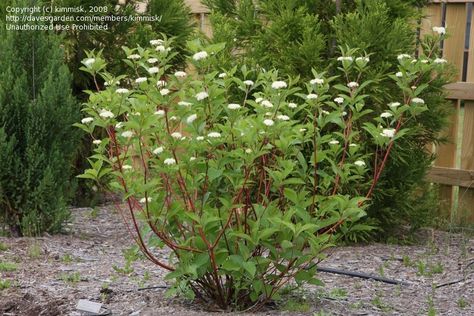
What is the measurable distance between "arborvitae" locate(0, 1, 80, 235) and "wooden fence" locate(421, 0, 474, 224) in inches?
122

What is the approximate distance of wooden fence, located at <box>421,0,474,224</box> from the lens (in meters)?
6.55

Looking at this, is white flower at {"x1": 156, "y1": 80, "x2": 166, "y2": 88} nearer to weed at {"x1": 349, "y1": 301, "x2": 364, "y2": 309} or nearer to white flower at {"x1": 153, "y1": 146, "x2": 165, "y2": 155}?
white flower at {"x1": 153, "y1": 146, "x2": 165, "y2": 155}

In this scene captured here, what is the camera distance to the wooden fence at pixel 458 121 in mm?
6551

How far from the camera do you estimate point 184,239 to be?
3713mm

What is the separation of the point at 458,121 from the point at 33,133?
3.54 metres

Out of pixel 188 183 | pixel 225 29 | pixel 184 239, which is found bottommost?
pixel 184 239

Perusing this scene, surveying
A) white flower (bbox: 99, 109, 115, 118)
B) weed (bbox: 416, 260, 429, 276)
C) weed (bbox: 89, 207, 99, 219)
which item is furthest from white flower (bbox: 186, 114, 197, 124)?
weed (bbox: 89, 207, 99, 219)

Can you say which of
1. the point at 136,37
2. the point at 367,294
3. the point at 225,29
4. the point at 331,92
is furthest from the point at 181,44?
the point at 367,294

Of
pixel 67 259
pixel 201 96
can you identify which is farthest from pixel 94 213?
pixel 201 96

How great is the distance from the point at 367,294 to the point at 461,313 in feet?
1.78

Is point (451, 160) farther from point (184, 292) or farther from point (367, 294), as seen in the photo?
point (184, 292)

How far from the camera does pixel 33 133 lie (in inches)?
214

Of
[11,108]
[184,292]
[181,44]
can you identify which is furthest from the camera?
[181,44]

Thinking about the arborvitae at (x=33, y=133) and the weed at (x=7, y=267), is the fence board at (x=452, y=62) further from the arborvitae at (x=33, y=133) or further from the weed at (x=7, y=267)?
the weed at (x=7, y=267)
